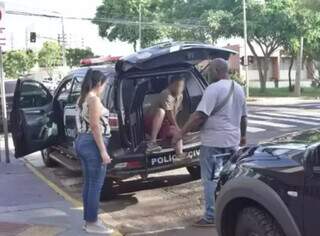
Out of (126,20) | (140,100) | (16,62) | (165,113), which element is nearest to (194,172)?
(165,113)

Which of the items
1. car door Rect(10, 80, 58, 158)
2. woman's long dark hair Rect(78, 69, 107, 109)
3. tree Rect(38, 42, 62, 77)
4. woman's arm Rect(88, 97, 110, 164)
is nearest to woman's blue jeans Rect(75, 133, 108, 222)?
woman's arm Rect(88, 97, 110, 164)

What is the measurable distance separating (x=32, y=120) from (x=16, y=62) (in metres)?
70.9

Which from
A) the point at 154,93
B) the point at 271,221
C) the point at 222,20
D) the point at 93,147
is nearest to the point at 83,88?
the point at 93,147

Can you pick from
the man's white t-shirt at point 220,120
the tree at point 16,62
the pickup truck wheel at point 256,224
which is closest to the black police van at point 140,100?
the man's white t-shirt at point 220,120

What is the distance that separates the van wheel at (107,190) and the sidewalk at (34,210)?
466 millimetres

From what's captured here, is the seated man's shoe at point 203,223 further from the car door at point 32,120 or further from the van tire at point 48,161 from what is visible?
the van tire at point 48,161

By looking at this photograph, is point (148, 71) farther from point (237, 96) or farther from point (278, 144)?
point (278, 144)

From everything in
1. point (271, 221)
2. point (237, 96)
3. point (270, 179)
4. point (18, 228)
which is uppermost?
point (237, 96)

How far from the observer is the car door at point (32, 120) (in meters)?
9.23

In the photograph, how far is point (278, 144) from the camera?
431 cm

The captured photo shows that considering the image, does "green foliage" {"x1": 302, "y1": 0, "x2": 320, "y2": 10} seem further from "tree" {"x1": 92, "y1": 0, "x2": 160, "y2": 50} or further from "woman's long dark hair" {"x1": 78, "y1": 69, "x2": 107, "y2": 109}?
"woman's long dark hair" {"x1": 78, "y1": 69, "x2": 107, "y2": 109}

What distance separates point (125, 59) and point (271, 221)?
3723 millimetres

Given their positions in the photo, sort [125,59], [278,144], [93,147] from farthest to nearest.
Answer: [125,59], [93,147], [278,144]

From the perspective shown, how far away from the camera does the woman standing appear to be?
5875mm
